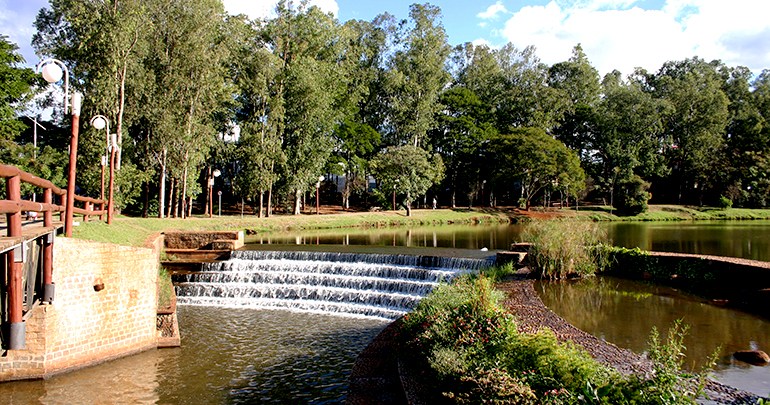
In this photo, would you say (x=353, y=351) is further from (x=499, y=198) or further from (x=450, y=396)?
(x=499, y=198)

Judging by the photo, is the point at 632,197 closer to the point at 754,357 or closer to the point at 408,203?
the point at 408,203

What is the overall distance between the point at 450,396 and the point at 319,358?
512 cm

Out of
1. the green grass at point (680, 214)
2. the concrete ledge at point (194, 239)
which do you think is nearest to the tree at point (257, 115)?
the concrete ledge at point (194, 239)

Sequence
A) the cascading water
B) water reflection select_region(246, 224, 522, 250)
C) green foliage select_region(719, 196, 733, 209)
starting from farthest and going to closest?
1. green foliage select_region(719, 196, 733, 209)
2. water reflection select_region(246, 224, 522, 250)
3. the cascading water

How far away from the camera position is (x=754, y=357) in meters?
8.79

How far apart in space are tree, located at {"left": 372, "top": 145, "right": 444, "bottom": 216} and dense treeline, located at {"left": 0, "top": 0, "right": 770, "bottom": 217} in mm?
118

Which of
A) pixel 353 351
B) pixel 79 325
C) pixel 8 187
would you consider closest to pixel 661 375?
pixel 353 351

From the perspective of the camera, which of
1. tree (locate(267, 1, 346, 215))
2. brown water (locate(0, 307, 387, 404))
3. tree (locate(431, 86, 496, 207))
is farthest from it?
tree (locate(431, 86, 496, 207))

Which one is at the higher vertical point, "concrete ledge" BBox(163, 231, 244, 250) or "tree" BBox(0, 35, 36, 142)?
"tree" BBox(0, 35, 36, 142)

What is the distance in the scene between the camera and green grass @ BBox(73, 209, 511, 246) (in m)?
15.9

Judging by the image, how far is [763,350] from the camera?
946 cm

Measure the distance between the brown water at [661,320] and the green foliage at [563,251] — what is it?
54cm

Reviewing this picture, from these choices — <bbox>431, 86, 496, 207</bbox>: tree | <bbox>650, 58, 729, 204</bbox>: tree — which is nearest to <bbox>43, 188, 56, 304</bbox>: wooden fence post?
<bbox>431, 86, 496, 207</bbox>: tree

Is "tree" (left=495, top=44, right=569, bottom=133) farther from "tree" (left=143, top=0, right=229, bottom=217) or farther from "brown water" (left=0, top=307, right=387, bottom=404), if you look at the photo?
"brown water" (left=0, top=307, right=387, bottom=404)
